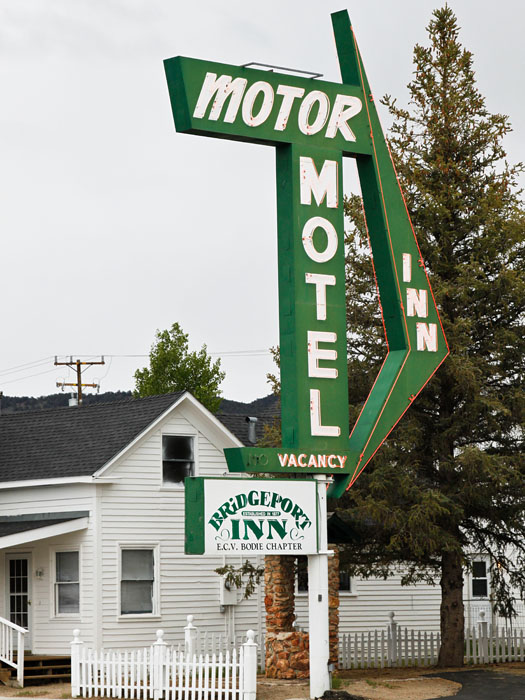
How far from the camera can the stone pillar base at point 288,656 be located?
74.8ft

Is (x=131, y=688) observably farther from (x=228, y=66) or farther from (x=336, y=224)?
(x=228, y=66)

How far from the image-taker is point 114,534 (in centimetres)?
2722

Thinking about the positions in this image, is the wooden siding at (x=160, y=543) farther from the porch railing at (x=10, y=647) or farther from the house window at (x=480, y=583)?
the house window at (x=480, y=583)

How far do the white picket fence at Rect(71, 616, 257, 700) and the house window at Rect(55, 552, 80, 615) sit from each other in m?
4.15

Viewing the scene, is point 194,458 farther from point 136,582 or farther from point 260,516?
point 260,516

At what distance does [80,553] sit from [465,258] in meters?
10.5

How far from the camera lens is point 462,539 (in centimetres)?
2536

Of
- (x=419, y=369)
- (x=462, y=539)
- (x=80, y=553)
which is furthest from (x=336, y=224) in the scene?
(x=80, y=553)

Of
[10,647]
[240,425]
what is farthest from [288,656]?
[240,425]

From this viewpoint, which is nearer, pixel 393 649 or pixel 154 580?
pixel 154 580

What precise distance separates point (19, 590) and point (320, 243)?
12464 millimetres

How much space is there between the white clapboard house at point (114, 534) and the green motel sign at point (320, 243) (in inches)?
300

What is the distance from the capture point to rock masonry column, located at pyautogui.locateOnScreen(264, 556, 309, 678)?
75.0 feet

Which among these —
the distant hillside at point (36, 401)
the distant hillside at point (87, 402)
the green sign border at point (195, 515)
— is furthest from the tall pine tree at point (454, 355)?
the distant hillside at point (36, 401)
